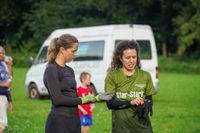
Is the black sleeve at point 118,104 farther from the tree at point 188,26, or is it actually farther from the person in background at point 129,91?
the tree at point 188,26

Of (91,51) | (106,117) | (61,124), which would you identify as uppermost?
(91,51)

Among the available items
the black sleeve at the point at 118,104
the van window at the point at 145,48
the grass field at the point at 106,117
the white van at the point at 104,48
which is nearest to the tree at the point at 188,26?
the grass field at the point at 106,117

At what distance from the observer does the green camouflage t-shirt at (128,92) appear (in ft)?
22.9

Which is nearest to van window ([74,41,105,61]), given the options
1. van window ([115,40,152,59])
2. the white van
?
the white van

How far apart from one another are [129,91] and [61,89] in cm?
78

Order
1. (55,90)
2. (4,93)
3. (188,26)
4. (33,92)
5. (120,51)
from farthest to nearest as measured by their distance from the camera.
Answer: (188,26) → (33,92) → (4,93) → (120,51) → (55,90)

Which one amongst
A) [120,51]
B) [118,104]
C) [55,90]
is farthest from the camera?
[120,51]

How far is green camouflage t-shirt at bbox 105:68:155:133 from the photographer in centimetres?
698

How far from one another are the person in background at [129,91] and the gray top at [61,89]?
15.9 inches

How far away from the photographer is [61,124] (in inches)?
269

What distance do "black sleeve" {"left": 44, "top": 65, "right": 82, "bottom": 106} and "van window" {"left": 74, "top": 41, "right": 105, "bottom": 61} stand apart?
52.4ft

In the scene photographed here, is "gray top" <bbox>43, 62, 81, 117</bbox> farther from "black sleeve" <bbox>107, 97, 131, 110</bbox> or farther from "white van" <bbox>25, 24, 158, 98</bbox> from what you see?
"white van" <bbox>25, 24, 158, 98</bbox>

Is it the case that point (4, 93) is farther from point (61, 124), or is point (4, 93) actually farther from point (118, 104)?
point (118, 104)

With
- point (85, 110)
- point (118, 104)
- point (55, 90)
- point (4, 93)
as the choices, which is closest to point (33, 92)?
point (85, 110)
